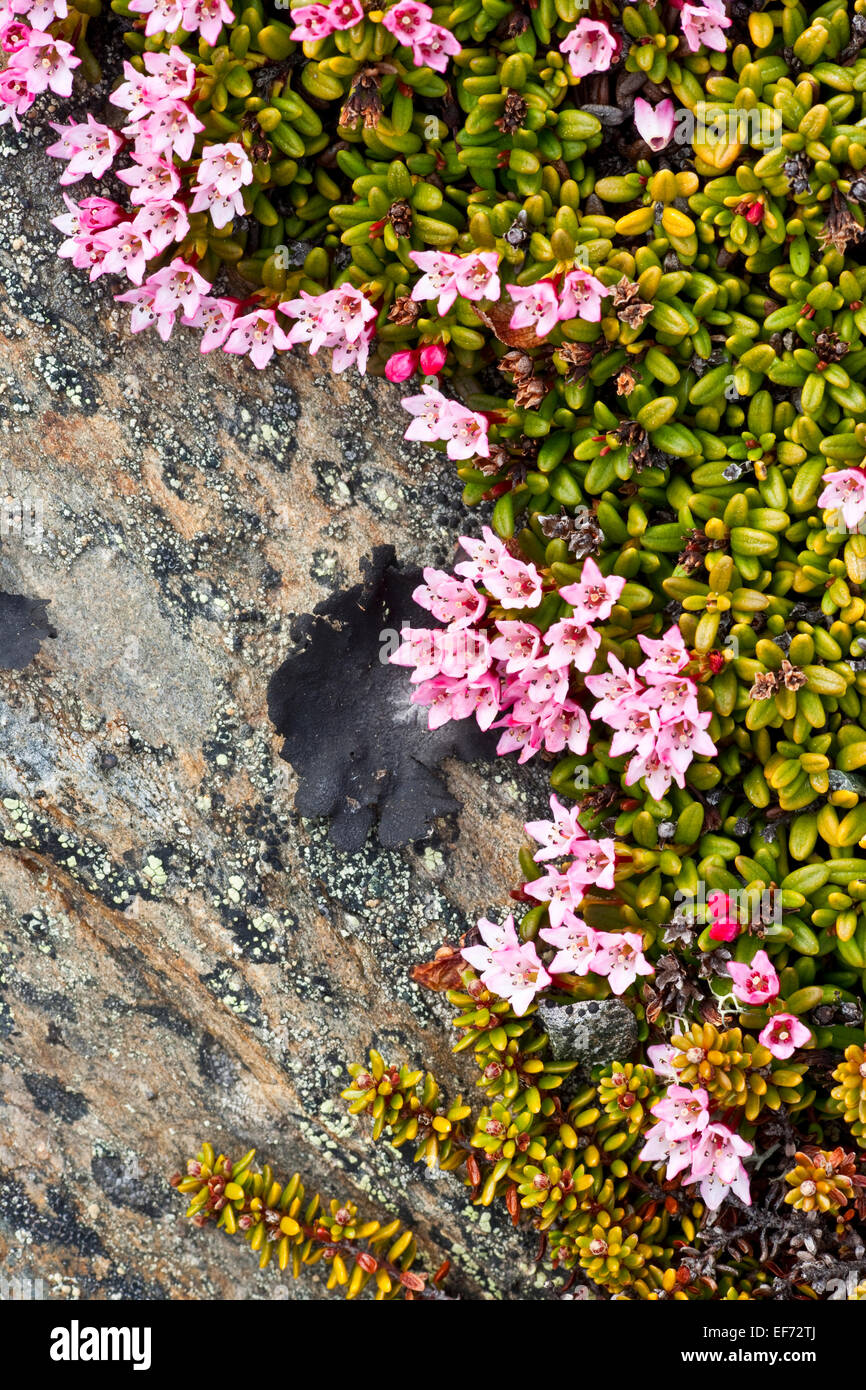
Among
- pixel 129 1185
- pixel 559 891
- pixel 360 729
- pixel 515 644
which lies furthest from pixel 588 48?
pixel 129 1185

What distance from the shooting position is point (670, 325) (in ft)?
9.57

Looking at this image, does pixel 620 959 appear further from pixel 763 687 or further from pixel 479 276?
pixel 479 276

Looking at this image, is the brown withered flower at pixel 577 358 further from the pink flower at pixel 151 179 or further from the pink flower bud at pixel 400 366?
the pink flower at pixel 151 179

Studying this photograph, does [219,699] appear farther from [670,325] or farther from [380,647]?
[670,325]

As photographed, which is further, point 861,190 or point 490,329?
point 490,329

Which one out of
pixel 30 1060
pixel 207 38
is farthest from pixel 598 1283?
pixel 207 38

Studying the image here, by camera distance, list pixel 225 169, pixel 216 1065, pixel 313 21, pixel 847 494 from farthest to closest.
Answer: pixel 216 1065, pixel 225 169, pixel 847 494, pixel 313 21

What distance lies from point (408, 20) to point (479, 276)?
2.05 feet

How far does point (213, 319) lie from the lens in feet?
10.4

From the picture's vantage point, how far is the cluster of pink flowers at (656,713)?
285 cm

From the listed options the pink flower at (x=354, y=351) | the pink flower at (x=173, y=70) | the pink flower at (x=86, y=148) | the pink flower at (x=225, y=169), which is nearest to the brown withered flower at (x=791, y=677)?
the pink flower at (x=354, y=351)

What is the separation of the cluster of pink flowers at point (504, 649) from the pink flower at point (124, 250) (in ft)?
2.70

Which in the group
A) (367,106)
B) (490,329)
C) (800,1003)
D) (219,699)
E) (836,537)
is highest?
(367,106)

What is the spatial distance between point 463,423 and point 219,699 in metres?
1.08
